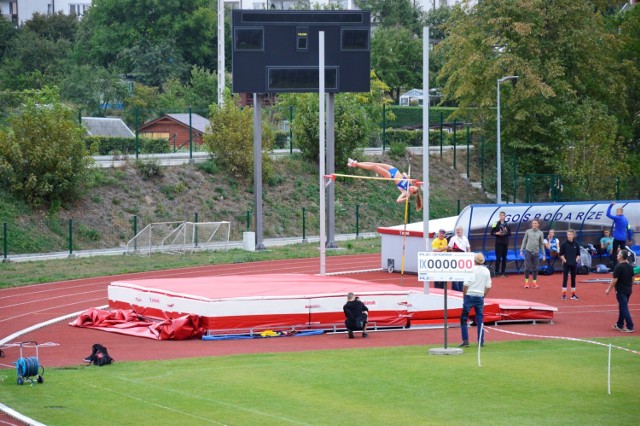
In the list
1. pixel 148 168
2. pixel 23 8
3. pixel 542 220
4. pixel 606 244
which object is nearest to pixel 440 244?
pixel 542 220

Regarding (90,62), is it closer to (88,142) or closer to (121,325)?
(88,142)

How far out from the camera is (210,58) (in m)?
94.7

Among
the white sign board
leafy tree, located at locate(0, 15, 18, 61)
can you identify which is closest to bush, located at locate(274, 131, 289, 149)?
the white sign board

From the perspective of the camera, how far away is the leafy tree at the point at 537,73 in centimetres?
5412

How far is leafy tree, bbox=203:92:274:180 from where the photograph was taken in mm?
49781

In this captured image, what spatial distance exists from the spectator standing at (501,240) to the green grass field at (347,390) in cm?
1175

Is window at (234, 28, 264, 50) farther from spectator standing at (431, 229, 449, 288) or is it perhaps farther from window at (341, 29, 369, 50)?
spectator standing at (431, 229, 449, 288)

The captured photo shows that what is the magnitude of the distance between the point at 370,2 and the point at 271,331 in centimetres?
8548

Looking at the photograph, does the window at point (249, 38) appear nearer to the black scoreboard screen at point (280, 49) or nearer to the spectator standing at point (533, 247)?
the black scoreboard screen at point (280, 49)

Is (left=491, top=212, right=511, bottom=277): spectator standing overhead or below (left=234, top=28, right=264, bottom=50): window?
below

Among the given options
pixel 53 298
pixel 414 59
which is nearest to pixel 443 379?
pixel 53 298

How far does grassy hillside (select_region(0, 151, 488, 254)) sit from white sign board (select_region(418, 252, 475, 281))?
24.5 meters

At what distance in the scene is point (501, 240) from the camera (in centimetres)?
3167

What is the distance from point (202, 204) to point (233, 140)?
13.1 ft
